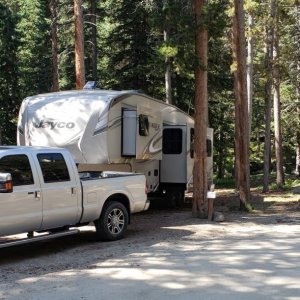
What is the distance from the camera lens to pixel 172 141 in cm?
1755

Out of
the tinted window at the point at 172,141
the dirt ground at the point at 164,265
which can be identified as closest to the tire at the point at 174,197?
the tinted window at the point at 172,141

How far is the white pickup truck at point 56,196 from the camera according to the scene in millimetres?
8727

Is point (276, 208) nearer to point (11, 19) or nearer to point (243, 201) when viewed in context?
point (243, 201)

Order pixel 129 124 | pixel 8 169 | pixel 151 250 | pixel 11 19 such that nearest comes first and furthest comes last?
pixel 8 169, pixel 151 250, pixel 129 124, pixel 11 19

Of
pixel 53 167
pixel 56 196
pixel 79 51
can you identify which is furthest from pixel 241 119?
pixel 56 196

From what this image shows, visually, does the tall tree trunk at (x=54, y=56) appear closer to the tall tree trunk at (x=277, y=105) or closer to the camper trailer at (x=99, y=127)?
the tall tree trunk at (x=277, y=105)

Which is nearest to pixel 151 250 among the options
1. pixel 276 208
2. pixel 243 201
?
pixel 243 201

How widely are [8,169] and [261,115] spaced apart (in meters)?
40.6

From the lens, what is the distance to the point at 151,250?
9555mm

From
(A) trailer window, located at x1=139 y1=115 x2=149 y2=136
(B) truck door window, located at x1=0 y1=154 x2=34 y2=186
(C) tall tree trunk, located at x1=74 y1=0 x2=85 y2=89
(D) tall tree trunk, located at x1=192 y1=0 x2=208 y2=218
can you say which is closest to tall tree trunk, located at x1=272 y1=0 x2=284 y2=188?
(C) tall tree trunk, located at x1=74 y1=0 x2=85 y2=89

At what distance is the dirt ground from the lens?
668 centimetres

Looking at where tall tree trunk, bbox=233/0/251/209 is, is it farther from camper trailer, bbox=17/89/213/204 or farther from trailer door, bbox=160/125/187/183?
camper trailer, bbox=17/89/213/204

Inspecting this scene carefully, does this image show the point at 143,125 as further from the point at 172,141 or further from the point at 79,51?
the point at 79,51

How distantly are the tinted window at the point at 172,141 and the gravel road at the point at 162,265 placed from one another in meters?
5.09
